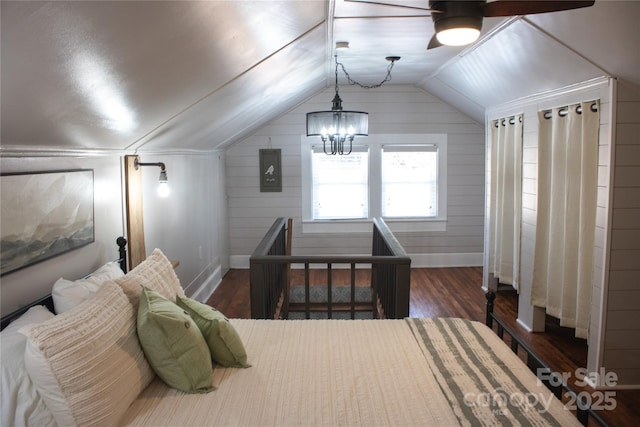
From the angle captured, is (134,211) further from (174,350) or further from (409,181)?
(409,181)

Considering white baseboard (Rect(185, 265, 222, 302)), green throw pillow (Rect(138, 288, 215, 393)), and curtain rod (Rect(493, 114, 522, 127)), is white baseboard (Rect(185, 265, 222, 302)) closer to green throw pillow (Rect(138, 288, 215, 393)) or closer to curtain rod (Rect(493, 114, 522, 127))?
green throw pillow (Rect(138, 288, 215, 393))

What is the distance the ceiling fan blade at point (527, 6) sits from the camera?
186 centimetres

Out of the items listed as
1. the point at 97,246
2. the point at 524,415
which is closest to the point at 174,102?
the point at 97,246

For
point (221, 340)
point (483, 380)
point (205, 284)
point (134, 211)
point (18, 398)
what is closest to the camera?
point (18, 398)

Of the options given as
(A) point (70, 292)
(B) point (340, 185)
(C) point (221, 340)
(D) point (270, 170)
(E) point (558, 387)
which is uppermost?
(D) point (270, 170)

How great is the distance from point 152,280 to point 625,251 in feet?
10.0

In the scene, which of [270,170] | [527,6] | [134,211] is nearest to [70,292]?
[134,211]

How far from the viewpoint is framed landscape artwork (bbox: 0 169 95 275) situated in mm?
1982

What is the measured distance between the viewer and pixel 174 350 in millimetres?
1960

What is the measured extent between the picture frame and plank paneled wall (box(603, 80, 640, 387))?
180 inches

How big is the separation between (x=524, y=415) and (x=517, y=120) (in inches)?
146

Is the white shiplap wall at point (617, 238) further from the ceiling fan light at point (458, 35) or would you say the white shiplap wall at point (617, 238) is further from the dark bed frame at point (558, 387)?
the ceiling fan light at point (458, 35)

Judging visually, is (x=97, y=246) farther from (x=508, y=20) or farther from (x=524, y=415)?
(x=508, y=20)

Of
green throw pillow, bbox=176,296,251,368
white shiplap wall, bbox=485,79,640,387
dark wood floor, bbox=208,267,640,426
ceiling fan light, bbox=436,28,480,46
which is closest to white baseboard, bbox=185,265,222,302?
dark wood floor, bbox=208,267,640,426
